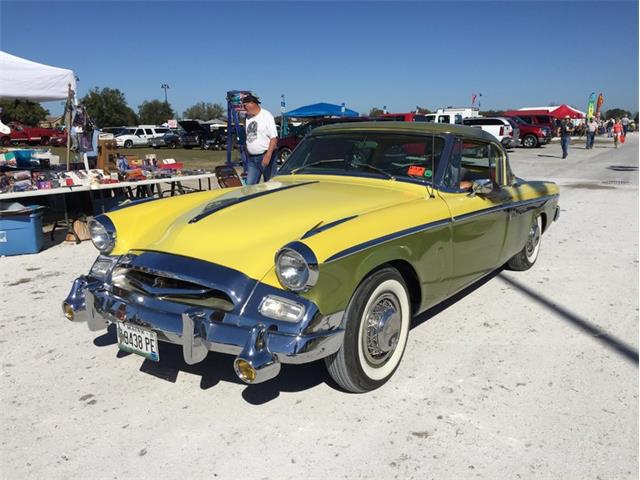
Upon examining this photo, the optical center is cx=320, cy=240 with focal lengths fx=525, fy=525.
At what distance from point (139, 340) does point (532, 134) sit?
93.0 ft

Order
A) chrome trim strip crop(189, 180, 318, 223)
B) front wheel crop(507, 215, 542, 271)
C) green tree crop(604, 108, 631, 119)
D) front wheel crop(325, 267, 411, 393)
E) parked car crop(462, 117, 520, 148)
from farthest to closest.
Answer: green tree crop(604, 108, 631, 119), parked car crop(462, 117, 520, 148), front wheel crop(507, 215, 542, 271), chrome trim strip crop(189, 180, 318, 223), front wheel crop(325, 267, 411, 393)

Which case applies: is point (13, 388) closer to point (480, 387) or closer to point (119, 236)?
point (119, 236)

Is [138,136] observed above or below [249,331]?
above

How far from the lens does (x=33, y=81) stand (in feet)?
29.1

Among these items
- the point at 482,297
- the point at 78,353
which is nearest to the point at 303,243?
the point at 78,353

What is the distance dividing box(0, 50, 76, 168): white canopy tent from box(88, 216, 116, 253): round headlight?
6.43 meters

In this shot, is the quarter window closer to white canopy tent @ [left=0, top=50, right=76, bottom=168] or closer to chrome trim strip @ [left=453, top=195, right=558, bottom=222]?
chrome trim strip @ [left=453, top=195, right=558, bottom=222]

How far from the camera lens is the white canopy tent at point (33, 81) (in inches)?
336

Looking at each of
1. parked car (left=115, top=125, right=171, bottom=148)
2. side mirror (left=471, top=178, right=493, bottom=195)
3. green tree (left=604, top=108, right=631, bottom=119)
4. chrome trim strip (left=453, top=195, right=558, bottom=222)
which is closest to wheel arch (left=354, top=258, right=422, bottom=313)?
chrome trim strip (left=453, top=195, right=558, bottom=222)

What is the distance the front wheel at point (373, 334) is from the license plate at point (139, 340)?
94 cm

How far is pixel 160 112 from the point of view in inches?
2869

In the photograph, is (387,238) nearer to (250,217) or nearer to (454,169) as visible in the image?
(250,217)

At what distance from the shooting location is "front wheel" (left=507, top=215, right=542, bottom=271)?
17.5 feet

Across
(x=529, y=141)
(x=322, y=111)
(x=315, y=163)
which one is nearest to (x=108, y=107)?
(x=322, y=111)
